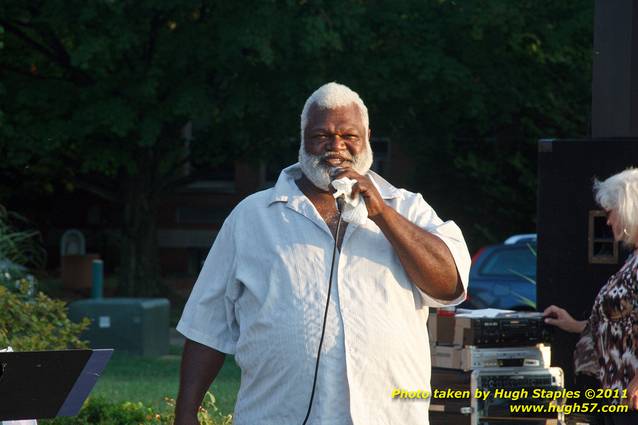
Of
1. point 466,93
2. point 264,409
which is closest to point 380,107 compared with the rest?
point 466,93

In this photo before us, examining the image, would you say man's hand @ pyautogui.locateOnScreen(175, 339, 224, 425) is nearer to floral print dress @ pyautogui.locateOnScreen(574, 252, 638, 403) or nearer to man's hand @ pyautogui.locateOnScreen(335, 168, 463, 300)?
man's hand @ pyautogui.locateOnScreen(335, 168, 463, 300)

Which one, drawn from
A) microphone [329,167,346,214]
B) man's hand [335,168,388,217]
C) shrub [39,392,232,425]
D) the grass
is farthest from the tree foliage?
man's hand [335,168,388,217]

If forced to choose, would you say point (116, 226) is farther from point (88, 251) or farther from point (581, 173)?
point (581, 173)

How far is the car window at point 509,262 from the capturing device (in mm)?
15070

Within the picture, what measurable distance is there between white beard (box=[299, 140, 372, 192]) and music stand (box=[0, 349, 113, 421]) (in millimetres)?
993

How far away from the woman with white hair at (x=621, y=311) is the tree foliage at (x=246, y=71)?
13.1 metres

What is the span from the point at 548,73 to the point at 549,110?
671 mm

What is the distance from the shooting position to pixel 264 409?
3619mm

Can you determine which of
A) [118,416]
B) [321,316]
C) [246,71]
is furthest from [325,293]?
[246,71]

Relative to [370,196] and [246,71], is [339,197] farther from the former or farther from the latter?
[246,71]

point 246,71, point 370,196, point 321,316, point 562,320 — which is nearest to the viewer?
point 370,196

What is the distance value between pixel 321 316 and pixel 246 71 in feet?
53.5

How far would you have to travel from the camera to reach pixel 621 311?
5.23 metres

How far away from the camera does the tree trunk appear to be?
74.4 ft
